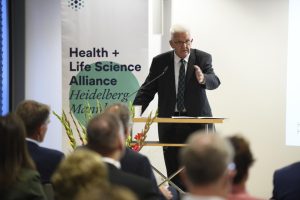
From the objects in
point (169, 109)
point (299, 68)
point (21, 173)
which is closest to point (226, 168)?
point (21, 173)

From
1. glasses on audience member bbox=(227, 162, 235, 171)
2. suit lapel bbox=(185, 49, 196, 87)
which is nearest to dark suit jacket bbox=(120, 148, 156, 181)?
glasses on audience member bbox=(227, 162, 235, 171)

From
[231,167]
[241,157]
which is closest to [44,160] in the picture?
[241,157]

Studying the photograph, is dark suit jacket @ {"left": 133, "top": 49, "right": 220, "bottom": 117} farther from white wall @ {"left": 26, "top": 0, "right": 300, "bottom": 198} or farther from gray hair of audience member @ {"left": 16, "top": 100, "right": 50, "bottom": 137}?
white wall @ {"left": 26, "top": 0, "right": 300, "bottom": 198}

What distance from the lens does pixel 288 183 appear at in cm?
276

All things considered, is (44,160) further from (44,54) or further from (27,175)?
(44,54)

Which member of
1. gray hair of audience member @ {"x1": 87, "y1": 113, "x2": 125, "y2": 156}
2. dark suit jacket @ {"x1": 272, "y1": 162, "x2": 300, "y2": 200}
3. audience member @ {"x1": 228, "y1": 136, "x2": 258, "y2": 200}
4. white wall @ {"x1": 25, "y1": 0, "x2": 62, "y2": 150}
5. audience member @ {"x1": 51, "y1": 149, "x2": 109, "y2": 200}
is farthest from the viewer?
white wall @ {"x1": 25, "y1": 0, "x2": 62, "y2": 150}

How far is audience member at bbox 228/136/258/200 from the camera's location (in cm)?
202

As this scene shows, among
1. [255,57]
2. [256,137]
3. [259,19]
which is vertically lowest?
[256,137]

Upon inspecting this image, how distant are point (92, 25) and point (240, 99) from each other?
1.99 metres

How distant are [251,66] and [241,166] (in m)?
4.32

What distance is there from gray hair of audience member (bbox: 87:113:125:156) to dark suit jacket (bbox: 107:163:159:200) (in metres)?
0.11

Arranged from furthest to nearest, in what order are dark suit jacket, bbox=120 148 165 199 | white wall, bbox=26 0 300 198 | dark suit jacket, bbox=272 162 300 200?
white wall, bbox=26 0 300 198 → dark suit jacket, bbox=120 148 165 199 → dark suit jacket, bbox=272 162 300 200

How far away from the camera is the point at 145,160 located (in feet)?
9.59

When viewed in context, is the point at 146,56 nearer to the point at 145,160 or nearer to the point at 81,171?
the point at 145,160
